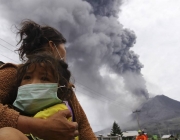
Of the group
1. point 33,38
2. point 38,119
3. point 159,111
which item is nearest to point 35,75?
point 38,119

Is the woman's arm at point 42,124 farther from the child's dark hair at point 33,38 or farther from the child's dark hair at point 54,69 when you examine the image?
the child's dark hair at point 33,38

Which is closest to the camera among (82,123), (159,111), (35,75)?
(35,75)

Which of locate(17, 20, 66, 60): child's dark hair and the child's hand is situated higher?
locate(17, 20, 66, 60): child's dark hair

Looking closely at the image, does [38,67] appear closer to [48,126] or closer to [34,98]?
[34,98]

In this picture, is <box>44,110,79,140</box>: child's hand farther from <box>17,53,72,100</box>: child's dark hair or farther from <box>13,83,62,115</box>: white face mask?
<box>17,53,72,100</box>: child's dark hair

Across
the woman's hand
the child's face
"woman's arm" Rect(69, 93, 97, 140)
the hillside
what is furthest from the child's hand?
the hillside

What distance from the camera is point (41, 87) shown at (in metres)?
0.78

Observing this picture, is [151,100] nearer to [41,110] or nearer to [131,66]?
[131,66]

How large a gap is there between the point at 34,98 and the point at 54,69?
14 cm

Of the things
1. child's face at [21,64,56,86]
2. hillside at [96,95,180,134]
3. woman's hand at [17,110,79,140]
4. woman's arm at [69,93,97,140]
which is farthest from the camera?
hillside at [96,95,180,134]

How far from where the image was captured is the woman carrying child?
686 millimetres

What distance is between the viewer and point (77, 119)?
42.6 inches

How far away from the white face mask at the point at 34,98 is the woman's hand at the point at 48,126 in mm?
63

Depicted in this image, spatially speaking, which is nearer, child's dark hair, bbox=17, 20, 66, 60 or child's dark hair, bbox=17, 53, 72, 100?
child's dark hair, bbox=17, 53, 72, 100
